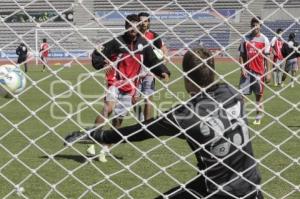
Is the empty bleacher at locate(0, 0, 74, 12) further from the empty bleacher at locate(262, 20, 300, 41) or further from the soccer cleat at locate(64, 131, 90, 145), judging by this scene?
the empty bleacher at locate(262, 20, 300, 41)

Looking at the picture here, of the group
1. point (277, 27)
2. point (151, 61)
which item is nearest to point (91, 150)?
point (151, 61)

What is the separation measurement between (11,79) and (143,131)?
170 centimetres

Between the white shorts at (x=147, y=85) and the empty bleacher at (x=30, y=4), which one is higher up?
→ the empty bleacher at (x=30, y=4)

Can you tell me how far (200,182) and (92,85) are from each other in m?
15.7

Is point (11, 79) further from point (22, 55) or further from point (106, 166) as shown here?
point (22, 55)

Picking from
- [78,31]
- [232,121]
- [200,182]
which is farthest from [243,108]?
[78,31]

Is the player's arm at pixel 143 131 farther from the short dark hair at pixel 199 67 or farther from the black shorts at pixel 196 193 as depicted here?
the black shorts at pixel 196 193

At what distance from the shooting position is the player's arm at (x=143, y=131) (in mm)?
3531

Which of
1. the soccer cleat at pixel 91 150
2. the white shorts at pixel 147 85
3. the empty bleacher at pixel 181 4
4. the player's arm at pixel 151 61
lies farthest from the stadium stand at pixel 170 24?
the soccer cleat at pixel 91 150

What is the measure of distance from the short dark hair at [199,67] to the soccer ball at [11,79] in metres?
1.40

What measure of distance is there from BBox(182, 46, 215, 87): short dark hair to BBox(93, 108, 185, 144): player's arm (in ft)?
0.88

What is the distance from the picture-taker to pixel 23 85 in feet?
16.9

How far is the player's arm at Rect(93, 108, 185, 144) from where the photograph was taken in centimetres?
353

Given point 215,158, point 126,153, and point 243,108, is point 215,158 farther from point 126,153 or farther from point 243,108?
point 126,153
